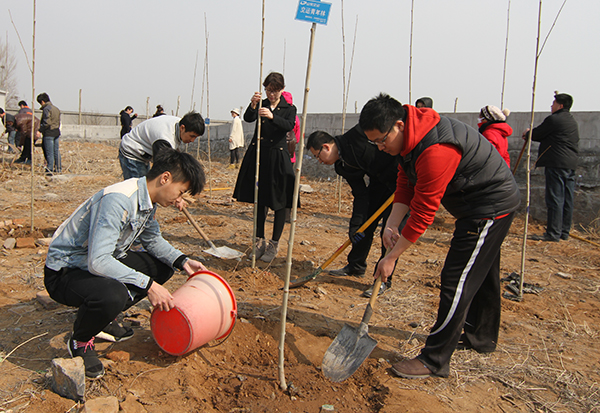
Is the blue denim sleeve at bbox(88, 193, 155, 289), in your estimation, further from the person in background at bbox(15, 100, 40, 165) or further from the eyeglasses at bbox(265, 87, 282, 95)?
the person in background at bbox(15, 100, 40, 165)

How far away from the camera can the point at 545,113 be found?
282 inches

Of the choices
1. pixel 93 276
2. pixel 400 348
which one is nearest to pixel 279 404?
pixel 400 348

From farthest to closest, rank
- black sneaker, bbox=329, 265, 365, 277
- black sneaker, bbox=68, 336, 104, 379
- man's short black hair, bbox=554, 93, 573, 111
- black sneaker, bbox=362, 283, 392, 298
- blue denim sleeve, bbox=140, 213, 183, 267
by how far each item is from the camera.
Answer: man's short black hair, bbox=554, 93, 573, 111 → black sneaker, bbox=329, 265, 365, 277 → black sneaker, bbox=362, 283, 392, 298 → blue denim sleeve, bbox=140, 213, 183, 267 → black sneaker, bbox=68, 336, 104, 379

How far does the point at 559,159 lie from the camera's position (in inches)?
218

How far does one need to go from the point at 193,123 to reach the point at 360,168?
1423mm

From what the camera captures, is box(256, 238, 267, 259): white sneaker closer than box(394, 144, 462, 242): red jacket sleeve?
No

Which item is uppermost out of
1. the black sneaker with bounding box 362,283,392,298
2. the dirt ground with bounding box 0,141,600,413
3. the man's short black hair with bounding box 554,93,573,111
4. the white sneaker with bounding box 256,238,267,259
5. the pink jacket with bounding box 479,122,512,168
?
the man's short black hair with bounding box 554,93,573,111

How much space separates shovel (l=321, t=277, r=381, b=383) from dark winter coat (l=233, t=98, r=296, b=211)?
6.33 ft

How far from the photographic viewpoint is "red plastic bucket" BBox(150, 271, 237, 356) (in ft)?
7.34

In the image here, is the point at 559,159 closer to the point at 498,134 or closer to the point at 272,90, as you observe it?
the point at 498,134

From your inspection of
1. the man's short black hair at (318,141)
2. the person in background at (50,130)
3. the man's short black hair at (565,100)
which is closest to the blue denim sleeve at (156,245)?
the man's short black hair at (318,141)

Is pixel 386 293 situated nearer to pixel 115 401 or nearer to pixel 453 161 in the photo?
pixel 453 161

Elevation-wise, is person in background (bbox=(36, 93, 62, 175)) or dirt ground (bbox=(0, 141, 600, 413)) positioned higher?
person in background (bbox=(36, 93, 62, 175))

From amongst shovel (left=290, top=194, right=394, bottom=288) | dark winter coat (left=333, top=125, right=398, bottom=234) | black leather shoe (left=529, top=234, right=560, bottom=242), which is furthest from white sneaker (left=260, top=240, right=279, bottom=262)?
black leather shoe (left=529, top=234, right=560, bottom=242)
